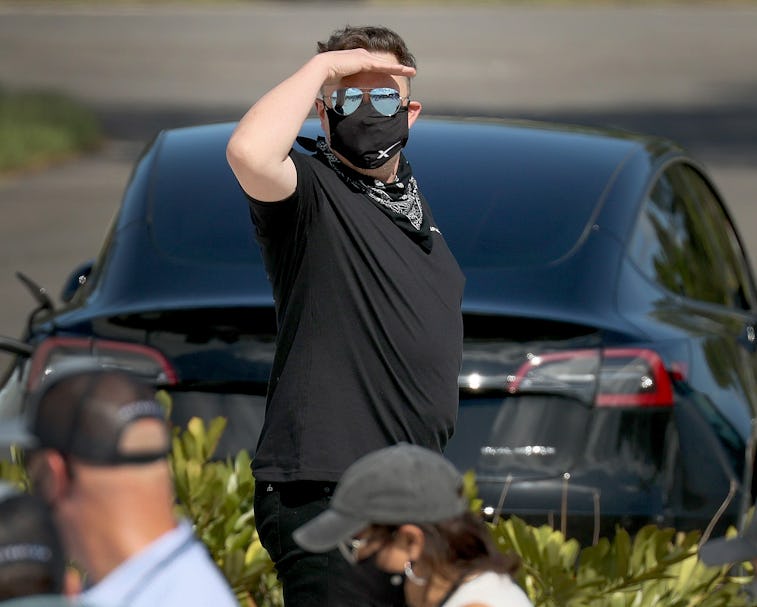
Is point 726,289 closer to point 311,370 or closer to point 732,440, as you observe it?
point 732,440

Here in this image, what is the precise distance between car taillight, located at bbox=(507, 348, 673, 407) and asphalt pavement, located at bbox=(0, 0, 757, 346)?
22.3ft

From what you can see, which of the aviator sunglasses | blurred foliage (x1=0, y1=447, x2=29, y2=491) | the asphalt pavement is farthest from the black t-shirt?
the asphalt pavement

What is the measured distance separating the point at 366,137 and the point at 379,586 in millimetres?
909

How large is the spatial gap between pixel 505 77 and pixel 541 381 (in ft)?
91.3

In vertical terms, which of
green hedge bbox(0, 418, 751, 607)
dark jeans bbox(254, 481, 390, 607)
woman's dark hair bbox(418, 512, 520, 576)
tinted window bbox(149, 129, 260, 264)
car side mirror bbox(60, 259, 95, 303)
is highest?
woman's dark hair bbox(418, 512, 520, 576)

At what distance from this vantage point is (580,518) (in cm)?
489

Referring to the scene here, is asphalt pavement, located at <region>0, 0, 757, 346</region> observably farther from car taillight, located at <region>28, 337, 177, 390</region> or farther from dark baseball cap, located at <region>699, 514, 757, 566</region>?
dark baseball cap, located at <region>699, 514, 757, 566</region>

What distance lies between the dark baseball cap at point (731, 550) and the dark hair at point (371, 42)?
1.18 metres

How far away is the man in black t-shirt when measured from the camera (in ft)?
11.6

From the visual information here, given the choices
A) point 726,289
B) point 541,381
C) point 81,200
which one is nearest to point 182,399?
point 541,381

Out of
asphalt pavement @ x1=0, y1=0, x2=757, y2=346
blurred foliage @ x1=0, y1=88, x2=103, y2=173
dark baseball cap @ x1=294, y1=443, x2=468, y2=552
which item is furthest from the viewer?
blurred foliage @ x1=0, y1=88, x2=103, y2=173

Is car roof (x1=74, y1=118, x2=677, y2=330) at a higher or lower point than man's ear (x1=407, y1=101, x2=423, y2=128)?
lower

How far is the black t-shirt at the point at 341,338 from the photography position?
3.54 m

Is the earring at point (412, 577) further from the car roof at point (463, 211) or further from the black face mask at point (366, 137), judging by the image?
the car roof at point (463, 211)
